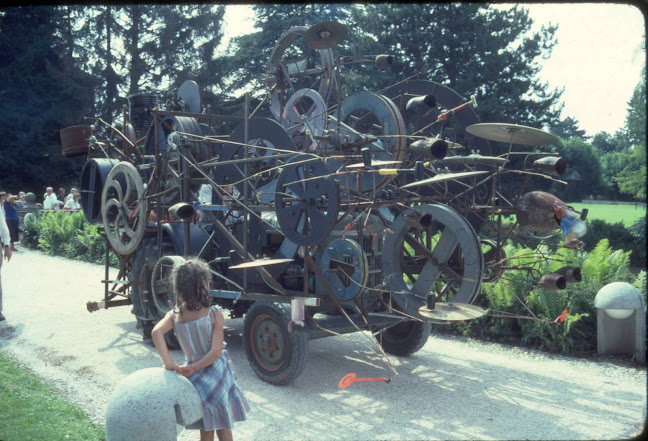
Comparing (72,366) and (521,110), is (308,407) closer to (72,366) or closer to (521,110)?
(72,366)

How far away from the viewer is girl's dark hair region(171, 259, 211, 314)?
13.5 feet

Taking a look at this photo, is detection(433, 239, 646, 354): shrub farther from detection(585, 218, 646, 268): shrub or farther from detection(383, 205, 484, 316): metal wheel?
detection(585, 218, 646, 268): shrub

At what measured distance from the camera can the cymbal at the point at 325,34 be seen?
667 cm

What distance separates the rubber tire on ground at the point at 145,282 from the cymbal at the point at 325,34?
3628 mm

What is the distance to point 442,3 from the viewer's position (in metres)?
20.6

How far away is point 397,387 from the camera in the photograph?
6801mm

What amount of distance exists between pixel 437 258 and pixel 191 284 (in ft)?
9.75

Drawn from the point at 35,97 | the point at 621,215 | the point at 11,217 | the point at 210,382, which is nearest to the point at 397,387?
the point at 210,382

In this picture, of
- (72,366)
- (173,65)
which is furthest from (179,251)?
(173,65)

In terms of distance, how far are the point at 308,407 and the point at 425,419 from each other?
1200mm

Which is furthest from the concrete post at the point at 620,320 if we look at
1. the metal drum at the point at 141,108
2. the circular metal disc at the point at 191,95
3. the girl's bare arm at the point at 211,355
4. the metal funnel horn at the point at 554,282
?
the metal drum at the point at 141,108

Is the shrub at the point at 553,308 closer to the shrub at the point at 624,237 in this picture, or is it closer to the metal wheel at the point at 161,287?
the metal wheel at the point at 161,287

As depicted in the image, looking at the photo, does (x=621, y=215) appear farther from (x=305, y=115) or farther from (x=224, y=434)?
(x=224, y=434)

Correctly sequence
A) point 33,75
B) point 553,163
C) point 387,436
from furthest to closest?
1. point 33,75
2. point 553,163
3. point 387,436
